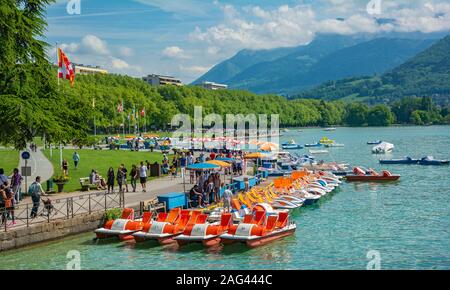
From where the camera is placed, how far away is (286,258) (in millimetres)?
24219

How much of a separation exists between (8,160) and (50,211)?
32058mm

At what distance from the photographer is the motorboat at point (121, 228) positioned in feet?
90.3

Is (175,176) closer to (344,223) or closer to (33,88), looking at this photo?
(33,88)

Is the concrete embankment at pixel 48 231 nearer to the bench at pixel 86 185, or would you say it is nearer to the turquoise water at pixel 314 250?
the turquoise water at pixel 314 250

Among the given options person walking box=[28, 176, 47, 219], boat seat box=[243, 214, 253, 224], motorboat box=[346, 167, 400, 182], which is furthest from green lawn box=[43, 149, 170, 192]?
motorboat box=[346, 167, 400, 182]

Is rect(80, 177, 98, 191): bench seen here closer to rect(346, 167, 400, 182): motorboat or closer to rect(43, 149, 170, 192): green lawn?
rect(43, 149, 170, 192): green lawn

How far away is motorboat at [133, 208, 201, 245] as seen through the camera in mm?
26766

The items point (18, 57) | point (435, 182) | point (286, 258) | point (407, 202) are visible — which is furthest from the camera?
point (435, 182)

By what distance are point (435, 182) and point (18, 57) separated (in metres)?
38.7

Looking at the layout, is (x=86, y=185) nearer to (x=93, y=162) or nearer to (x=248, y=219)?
(x=248, y=219)

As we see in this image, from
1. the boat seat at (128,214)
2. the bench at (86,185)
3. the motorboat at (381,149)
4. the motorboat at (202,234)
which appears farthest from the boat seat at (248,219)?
the motorboat at (381,149)

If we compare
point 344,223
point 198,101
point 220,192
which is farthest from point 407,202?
point 198,101

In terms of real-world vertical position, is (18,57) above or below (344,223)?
above
